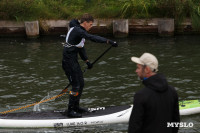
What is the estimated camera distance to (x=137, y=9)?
18203 mm

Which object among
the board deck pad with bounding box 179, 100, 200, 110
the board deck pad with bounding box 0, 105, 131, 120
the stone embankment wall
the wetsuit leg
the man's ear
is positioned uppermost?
the man's ear

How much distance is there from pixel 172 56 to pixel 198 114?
215 inches

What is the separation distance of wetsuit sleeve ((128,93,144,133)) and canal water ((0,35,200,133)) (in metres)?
3.91

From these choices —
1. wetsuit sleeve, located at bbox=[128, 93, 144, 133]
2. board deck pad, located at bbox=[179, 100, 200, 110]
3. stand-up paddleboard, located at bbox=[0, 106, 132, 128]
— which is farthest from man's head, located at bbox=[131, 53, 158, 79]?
board deck pad, located at bbox=[179, 100, 200, 110]

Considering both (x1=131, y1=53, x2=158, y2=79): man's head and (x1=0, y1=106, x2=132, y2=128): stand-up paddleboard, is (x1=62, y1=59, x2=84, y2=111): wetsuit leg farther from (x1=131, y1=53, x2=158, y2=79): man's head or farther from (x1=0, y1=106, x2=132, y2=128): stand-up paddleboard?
(x1=131, y1=53, x2=158, y2=79): man's head

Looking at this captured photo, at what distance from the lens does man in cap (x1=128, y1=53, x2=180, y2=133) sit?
164 inches

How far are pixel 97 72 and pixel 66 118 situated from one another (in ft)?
13.7

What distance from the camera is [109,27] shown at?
17766mm

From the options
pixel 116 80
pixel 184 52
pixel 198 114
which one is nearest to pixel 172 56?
pixel 184 52

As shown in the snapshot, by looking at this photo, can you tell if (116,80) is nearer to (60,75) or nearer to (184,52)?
(60,75)

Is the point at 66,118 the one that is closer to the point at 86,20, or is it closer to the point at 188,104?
the point at 86,20

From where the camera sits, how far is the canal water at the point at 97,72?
9852 mm

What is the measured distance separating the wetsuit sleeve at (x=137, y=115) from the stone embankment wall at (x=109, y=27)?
13126 millimetres

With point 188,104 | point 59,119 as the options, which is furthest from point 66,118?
point 188,104
